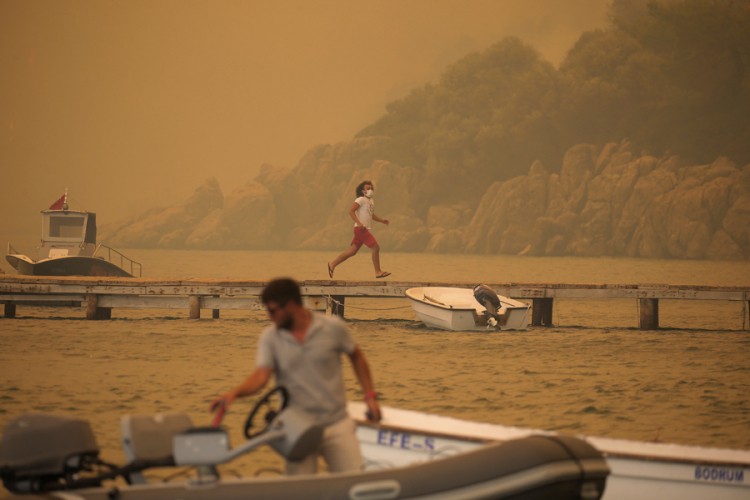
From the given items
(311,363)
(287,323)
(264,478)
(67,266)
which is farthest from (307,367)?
(67,266)

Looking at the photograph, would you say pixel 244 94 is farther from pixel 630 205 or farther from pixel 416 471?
pixel 416 471

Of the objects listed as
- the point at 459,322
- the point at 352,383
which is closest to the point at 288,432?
the point at 352,383

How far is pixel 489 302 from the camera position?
19469mm

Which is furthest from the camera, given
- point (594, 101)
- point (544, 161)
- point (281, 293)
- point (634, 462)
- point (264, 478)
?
point (544, 161)

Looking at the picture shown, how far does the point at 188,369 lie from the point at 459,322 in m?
6.28

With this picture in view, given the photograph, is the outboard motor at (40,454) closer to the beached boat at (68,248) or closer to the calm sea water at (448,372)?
the calm sea water at (448,372)

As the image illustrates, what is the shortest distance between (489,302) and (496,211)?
2606 inches

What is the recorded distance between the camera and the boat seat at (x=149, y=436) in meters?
5.83

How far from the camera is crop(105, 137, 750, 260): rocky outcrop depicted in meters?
77.8

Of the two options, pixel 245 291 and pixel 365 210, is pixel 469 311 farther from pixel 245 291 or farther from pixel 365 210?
pixel 245 291

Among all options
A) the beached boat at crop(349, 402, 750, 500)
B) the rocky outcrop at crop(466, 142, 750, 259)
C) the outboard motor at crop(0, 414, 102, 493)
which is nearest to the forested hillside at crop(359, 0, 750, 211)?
the rocky outcrop at crop(466, 142, 750, 259)

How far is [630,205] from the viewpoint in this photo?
81.4 m

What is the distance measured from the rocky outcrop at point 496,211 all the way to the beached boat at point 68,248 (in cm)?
5562

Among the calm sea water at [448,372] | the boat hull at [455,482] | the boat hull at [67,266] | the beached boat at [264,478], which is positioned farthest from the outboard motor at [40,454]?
the boat hull at [67,266]
